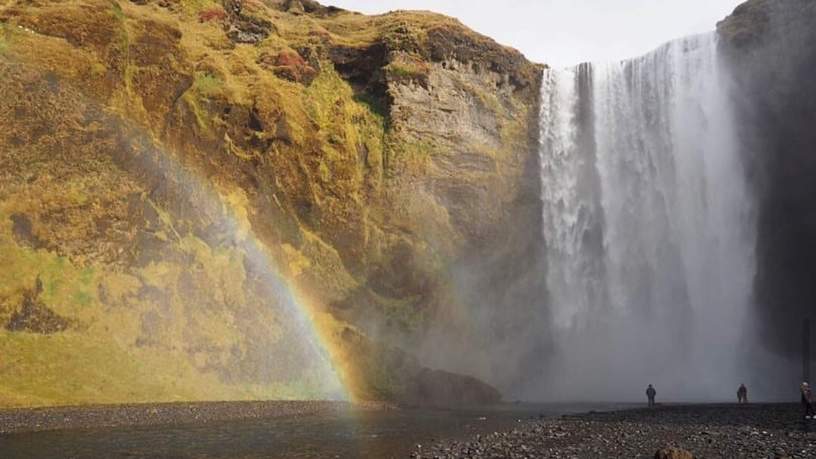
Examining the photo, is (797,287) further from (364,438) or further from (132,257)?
(132,257)

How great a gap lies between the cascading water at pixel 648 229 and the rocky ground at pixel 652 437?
1901cm

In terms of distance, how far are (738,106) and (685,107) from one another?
4.01 meters

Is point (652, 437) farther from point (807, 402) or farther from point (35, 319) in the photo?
point (35, 319)

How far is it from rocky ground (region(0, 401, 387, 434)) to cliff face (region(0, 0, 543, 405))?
74.5 inches

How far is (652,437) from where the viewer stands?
2292cm

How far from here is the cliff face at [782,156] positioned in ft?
155

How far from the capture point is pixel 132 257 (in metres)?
37.4

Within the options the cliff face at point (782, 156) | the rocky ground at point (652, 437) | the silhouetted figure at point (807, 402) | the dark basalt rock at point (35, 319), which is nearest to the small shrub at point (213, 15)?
the dark basalt rock at point (35, 319)

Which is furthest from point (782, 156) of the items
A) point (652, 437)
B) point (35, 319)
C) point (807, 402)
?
point (35, 319)

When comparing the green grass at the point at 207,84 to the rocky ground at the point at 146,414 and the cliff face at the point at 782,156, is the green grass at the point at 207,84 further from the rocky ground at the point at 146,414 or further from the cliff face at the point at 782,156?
the cliff face at the point at 782,156

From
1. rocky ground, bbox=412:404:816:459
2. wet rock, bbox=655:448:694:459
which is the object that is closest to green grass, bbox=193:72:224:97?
rocky ground, bbox=412:404:816:459

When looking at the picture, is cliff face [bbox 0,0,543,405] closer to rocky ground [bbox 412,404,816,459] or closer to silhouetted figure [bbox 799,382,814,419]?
rocky ground [bbox 412,404,816,459]

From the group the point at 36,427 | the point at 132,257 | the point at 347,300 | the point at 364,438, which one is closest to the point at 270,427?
the point at 364,438

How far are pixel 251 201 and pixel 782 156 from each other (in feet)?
125
